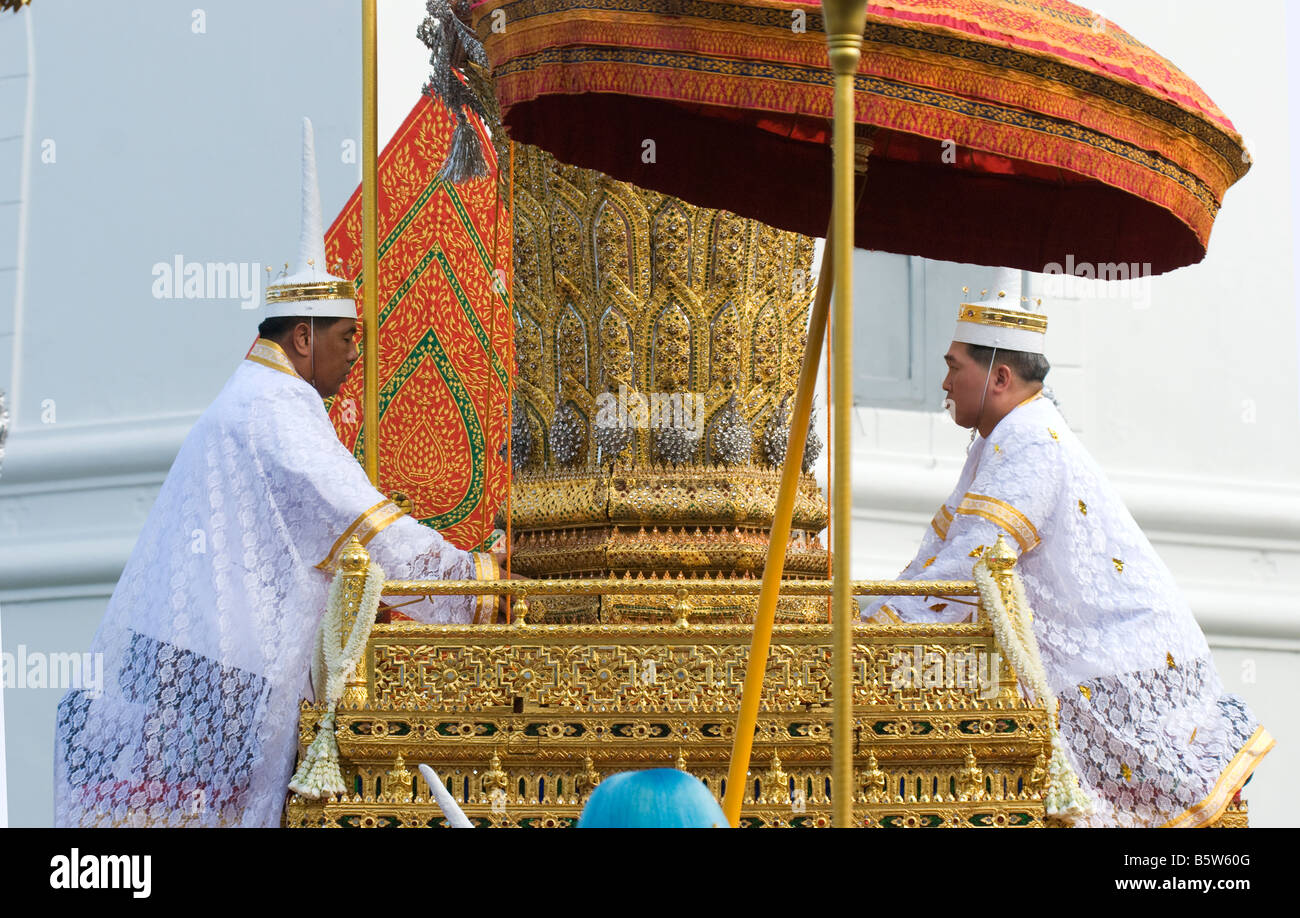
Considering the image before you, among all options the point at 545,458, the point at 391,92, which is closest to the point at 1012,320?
the point at 545,458

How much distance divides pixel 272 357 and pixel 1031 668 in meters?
2.10

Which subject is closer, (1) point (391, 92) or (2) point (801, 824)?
(2) point (801, 824)

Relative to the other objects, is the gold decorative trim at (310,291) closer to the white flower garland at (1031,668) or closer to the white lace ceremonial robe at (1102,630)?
the white lace ceremonial robe at (1102,630)

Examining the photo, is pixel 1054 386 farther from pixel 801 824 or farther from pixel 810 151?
pixel 801 824

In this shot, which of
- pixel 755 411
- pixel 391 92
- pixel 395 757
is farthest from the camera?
pixel 391 92

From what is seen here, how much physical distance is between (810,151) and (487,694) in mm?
1694

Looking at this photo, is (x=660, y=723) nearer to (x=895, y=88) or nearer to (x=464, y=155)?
(x=895, y=88)

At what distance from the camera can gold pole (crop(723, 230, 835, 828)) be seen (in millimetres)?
2697

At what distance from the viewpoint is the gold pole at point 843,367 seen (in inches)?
97.2

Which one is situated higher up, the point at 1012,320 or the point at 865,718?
the point at 1012,320

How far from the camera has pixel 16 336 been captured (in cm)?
685

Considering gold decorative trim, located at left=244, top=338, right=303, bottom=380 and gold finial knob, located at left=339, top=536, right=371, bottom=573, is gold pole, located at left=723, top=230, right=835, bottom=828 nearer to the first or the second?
gold finial knob, located at left=339, top=536, right=371, bottom=573

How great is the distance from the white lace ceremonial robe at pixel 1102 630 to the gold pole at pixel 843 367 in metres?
1.84
